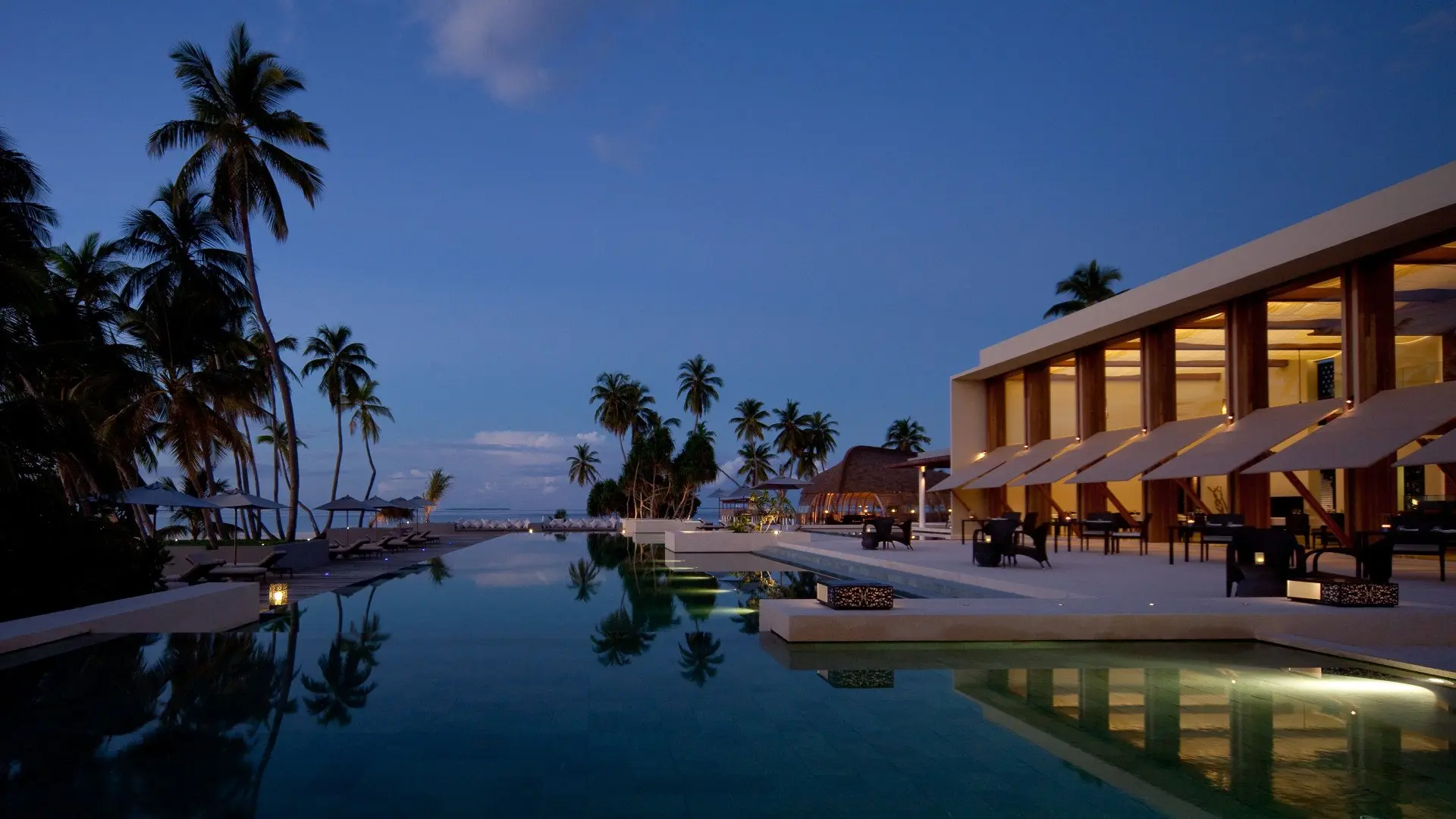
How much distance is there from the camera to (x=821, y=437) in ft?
205

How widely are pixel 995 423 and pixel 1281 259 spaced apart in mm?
10965

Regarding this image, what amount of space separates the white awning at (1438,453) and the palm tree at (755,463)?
4980 cm

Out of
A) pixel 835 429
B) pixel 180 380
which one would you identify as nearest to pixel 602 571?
pixel 180 380

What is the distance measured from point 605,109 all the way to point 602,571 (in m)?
20.7

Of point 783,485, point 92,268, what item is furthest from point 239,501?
point 783,485

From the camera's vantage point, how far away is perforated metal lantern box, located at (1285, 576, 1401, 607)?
25.6ft

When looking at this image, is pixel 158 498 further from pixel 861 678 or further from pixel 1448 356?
pixel 1448 356

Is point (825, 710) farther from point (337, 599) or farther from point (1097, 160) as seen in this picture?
point (1097, 160)

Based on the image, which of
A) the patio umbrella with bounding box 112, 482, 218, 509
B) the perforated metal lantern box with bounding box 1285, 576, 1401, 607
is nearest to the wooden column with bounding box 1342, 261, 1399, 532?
the perforated metal lantern box with bounding box 1285, 576, 1401, 607

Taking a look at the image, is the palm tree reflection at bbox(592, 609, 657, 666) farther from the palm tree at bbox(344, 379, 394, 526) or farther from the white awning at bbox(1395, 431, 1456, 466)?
the palm tree at bbox(344, 379, 394, 526)

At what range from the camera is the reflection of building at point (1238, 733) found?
3.86m

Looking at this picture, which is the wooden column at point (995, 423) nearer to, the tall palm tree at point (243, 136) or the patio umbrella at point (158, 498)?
the tall palm tree at point (243, 136)


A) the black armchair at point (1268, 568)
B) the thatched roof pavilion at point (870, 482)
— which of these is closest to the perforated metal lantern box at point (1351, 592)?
the black armchair at point (1268, 568)

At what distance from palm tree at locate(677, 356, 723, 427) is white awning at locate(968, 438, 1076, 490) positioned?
1373 inches
